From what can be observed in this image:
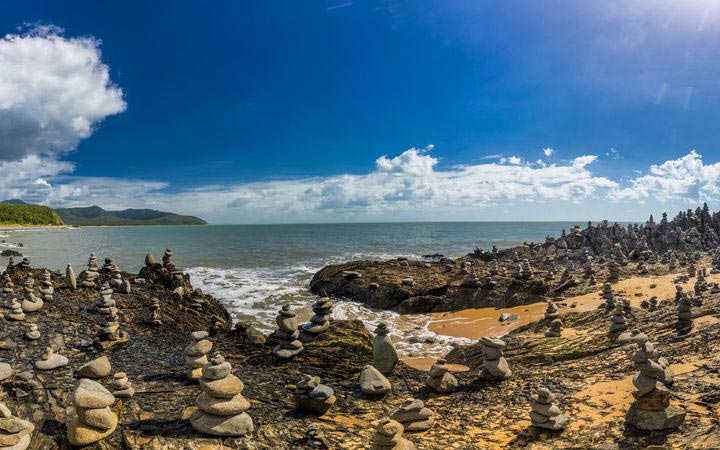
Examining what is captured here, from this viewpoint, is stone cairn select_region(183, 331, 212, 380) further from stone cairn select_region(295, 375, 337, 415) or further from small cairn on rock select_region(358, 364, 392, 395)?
small cairn on rock select_region(358, 364, 392, 395)

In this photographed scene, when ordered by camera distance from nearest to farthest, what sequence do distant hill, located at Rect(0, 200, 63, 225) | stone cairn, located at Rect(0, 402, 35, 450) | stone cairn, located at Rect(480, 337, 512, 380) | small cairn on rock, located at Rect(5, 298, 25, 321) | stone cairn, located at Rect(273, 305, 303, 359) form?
stone cairn, located at Rect(0, 402, 35, 450), stone cairn, located at Rect(480, 337, 512, 380), stone cairn, located at Rect(273, 305, 303, 359), small cairn on rock, located at Rect(5, 298, 25, 321), distant hill, located at Rect(0, 200, 63, 225)

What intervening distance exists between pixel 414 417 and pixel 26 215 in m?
235

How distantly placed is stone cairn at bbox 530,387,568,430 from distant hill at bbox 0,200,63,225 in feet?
732

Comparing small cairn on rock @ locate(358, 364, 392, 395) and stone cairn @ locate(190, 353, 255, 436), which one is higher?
stone cairn @ locate(190, 353, 255, 436)

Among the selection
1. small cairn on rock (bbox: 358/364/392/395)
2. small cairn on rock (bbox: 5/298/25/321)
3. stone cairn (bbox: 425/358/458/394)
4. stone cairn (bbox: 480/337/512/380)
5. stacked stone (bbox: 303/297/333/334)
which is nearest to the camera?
small cairn on rock (bbox: 358/364/392/395)

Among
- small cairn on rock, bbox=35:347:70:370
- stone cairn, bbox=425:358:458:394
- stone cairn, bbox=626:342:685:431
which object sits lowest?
stone cairn, bbox=425:358:458:394

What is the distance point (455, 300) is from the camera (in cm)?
2277

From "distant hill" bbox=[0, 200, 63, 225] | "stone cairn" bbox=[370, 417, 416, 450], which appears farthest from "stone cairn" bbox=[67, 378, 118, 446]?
"distant hill" bbox=[0, 200, 63, 225]

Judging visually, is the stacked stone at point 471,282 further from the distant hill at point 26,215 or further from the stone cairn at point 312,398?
the distant hill at point 26,215

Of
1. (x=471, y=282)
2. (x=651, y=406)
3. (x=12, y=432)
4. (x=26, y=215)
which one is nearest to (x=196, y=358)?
(x=12, y=432)

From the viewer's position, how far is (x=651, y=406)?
5.86 metres

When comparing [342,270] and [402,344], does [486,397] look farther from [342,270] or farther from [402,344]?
[342,270]

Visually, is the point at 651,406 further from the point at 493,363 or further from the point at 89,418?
the point at 89,418

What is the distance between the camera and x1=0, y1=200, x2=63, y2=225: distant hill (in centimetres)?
16838
